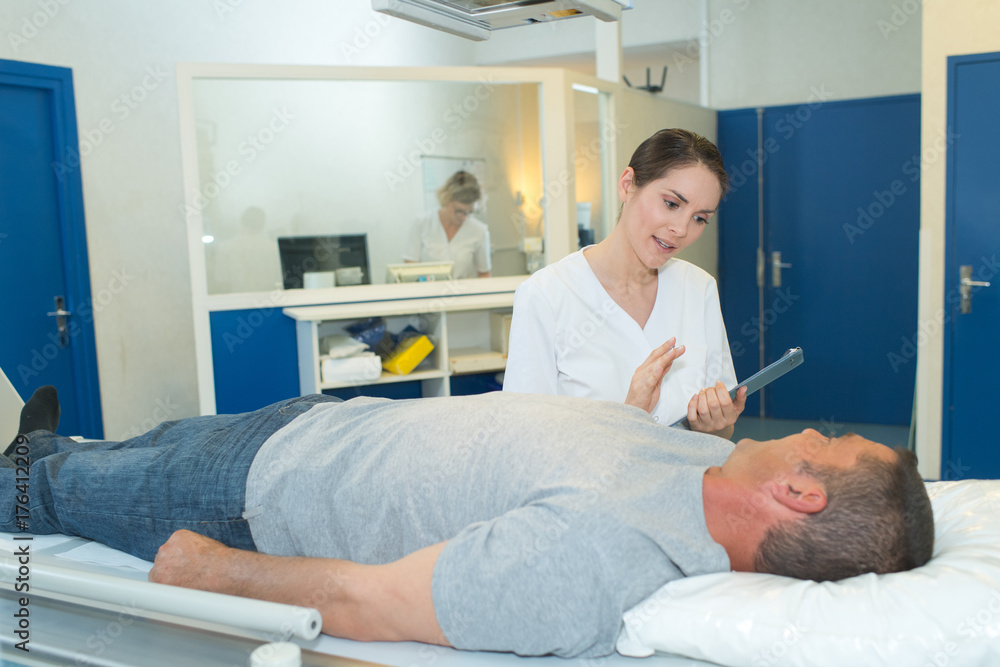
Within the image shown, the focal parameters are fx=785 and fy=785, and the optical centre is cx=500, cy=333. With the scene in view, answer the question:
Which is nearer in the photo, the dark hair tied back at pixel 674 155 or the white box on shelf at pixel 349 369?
the dark hair tied back at pixel 674 155

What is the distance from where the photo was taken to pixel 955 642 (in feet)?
3.32

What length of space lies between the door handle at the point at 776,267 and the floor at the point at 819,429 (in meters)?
0.90

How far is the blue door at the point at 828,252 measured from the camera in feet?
15.5

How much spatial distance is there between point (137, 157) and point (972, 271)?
3.99m

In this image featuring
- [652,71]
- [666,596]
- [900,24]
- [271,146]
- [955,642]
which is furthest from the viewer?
[652,71]

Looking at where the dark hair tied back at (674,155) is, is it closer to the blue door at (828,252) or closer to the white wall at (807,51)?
the blue door at (828,252)

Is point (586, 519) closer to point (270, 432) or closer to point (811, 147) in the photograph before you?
point (270, 432)

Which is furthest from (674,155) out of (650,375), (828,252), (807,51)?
(807,51)

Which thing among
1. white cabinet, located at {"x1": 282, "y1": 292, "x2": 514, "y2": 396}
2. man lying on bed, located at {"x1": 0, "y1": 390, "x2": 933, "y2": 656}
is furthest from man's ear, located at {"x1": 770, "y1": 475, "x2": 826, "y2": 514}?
white cabinet, located at {"x1": 282, "y1": 292, "x2": 514, "y2": 396}

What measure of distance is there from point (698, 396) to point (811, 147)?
3906mm

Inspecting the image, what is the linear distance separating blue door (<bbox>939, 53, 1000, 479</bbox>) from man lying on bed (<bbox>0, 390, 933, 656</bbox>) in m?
2.45

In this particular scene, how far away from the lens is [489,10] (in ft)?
5.18

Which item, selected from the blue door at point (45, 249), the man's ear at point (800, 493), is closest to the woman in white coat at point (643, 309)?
the man's ear at point (800, 493)

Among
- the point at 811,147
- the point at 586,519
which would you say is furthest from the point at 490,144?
the point at 586,519
